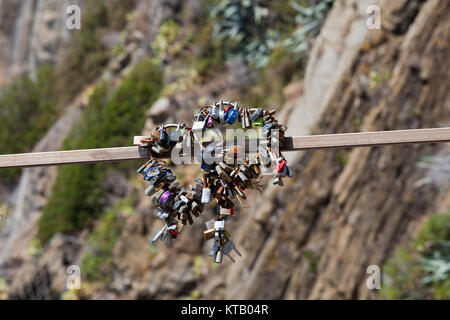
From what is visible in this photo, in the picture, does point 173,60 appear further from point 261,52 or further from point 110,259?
point 110,259

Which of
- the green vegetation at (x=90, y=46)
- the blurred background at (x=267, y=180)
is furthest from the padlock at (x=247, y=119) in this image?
the green vegetation at (x=90, y=46)

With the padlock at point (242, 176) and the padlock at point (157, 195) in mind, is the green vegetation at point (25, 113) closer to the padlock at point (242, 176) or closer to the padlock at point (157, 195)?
the padlock at point (157, 195)

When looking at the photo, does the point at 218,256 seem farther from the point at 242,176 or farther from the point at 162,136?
the point at 162,136

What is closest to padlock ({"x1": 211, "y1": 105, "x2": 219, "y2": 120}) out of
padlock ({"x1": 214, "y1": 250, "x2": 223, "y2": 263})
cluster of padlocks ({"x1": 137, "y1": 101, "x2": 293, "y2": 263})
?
cluster of padlocks ({"x1": 137, "y1": 101, "x2": 293, "y2": 263})

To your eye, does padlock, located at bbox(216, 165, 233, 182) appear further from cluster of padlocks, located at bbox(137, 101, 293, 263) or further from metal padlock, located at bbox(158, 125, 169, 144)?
metal padlock, located at bbox(158, 125, 169, 144)

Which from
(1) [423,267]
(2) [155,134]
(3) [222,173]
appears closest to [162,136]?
(2) [155,134]
